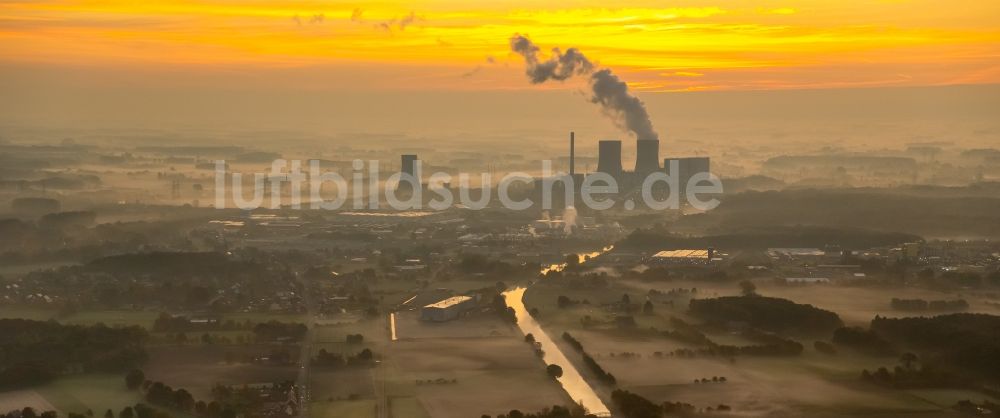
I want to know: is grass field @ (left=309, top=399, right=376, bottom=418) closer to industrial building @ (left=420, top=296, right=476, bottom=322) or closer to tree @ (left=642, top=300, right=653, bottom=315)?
industrial building @ (left=420, top=296, right=476, bottom=322)

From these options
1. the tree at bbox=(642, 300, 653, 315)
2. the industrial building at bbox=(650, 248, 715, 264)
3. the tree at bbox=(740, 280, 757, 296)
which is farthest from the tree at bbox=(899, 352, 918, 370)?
the industrial building at bbox=(650, 248, 715, 264)

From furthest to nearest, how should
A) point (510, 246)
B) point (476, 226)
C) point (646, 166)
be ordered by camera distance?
point (646, 166), point (476, 226), point (510, 246)

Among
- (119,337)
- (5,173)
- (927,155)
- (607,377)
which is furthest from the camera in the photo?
(927,155)

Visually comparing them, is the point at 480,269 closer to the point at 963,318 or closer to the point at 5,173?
the point at 963,318

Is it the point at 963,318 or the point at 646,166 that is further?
the point at 646,166

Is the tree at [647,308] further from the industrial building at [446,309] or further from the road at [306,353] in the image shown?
the road at [306,353]

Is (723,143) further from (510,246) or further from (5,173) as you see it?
(510,246)

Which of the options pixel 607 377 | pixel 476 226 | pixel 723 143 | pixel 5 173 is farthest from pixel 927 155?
pixel 607 377
